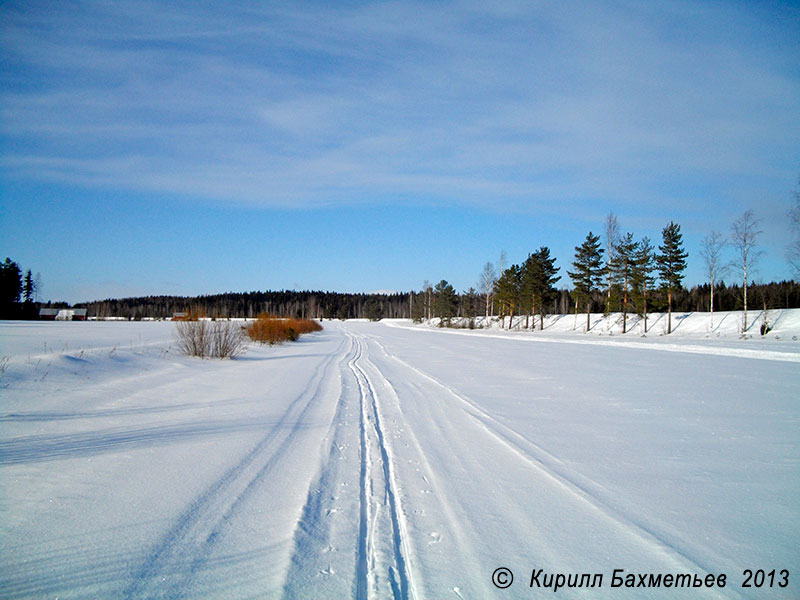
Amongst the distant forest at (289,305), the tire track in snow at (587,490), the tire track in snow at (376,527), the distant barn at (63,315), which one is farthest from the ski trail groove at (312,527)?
the distant barn at (63,315)

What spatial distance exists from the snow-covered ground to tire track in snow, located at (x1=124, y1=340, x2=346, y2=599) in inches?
0.8

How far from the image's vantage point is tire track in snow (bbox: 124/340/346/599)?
2.82 metres

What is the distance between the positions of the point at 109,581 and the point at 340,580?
1.52 m

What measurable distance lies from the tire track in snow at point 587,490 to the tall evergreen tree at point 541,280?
4864 cm

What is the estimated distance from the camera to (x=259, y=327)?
2723 cm

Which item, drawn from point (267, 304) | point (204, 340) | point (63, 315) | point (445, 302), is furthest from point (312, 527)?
point (267, 304)

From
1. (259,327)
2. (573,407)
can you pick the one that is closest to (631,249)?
(259,327)

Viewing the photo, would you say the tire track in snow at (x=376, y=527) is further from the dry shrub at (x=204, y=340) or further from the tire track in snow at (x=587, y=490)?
the dry shrub at (x=204, y=340)

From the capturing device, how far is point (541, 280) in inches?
2105

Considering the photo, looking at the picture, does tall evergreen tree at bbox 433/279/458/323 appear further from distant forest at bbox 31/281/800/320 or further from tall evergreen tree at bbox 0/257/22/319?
tall evergreen tree at bbox 0/257/22/319

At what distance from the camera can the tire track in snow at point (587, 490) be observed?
3287mm

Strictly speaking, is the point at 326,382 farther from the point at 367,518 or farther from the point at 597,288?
the point at 597,288

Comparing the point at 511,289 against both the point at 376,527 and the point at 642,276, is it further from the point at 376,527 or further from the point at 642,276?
the point at 376,527

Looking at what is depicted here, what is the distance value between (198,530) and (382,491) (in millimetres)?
1722
